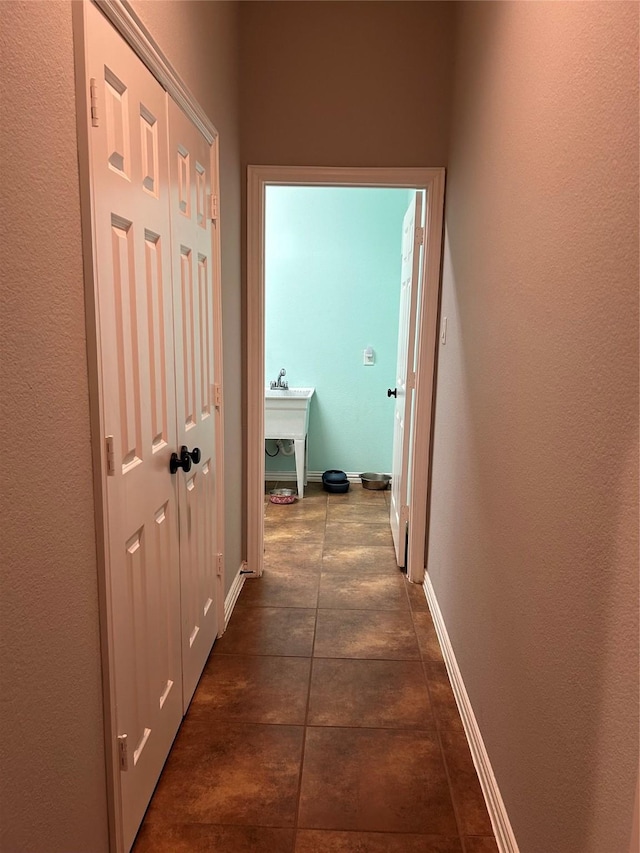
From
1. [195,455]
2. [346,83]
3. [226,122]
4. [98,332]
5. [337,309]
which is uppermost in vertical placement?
[346,83]

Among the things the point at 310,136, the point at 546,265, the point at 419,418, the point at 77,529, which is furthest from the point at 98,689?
the point at 310,136

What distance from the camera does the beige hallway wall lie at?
3.08 feet

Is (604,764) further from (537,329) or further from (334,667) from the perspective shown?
(334,667)

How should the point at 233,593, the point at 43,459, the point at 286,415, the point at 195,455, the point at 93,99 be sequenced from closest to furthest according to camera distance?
the point at 43,459
the point at 93,99
the point at 195,455
the point at 233,593
the point at 286,415

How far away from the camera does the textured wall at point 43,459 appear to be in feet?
3.08

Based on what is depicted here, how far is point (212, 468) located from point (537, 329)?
55.3 inches

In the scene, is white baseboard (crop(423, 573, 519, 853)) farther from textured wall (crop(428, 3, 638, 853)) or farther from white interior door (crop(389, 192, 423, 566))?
white interior door (crop(389, 192, 423, 566))

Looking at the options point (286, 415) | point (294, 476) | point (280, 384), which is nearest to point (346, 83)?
point (286, 415)

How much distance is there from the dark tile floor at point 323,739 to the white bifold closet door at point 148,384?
0.49ft

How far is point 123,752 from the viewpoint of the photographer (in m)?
1.44

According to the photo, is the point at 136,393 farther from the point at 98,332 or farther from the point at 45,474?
the point at 45,474

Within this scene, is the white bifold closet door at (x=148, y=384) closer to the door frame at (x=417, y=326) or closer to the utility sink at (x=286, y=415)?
the door frame at (x=417, y=326)

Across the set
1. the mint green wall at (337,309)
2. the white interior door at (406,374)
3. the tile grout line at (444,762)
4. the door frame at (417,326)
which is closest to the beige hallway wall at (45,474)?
the tile grout line at (444,762)

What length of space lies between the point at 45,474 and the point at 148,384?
558 millimetres
